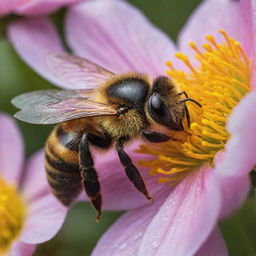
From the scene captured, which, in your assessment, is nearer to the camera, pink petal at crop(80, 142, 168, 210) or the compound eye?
the compound eye

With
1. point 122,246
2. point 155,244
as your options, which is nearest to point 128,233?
point 122,246

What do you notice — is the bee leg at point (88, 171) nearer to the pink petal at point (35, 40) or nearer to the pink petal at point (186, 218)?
the pink petal at point (186, 218)

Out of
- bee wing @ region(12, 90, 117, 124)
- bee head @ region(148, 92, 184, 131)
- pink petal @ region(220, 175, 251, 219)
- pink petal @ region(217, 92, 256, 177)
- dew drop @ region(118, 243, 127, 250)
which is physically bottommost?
dew drop @ region(118, 243, 127, 250)

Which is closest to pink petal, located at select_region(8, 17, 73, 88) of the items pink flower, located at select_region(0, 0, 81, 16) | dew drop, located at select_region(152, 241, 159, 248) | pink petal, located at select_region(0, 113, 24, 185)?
pink flower, located at select_region(0, 0, 81, 16)

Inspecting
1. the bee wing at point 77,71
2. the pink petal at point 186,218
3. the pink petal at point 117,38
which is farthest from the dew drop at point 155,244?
the pink petal at point 117,38

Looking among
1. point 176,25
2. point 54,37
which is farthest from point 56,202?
point 176,25

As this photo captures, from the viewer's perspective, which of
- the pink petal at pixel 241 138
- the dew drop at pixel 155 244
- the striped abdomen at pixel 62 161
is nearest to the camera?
the pink petal at pixel 241 138

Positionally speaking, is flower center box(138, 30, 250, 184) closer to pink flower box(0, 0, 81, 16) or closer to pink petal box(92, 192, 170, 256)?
pink petal box(92, 192, 170, 256)
